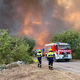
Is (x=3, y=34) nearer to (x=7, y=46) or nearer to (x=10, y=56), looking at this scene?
(x=7, y=46)

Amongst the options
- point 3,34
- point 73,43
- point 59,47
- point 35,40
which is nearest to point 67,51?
point 59,47

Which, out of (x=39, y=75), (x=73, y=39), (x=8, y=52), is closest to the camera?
(x=39, y=75)

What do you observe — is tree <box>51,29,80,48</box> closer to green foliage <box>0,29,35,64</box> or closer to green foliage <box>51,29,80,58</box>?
green foliage <box>51,29,80,58</box>

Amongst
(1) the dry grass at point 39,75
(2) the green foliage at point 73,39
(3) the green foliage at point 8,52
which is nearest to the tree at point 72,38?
(2) the green foliage at point 73,39

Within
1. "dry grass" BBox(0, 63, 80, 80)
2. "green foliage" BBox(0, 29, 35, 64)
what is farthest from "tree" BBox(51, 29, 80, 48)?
"dry grass" BBox(0, 63, 80, 80)

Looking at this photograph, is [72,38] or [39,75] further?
[72,38]

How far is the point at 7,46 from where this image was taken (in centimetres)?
1206

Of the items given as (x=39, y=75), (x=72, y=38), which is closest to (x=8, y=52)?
(x=39, y=75)

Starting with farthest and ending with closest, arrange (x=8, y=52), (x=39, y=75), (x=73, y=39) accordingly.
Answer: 1. (x=73, y=39)
2. (x=8, y=52)
3. (x=39, y=75)

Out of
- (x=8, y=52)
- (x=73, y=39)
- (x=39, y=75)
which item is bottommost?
(x=39, y=75)

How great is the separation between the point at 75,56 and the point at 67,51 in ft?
14.3

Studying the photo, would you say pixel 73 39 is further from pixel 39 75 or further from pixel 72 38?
pixel 39 75

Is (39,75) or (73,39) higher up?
(73,39)

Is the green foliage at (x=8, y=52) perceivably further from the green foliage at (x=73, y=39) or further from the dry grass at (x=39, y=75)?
the green foliage at (x=73, y=39)
